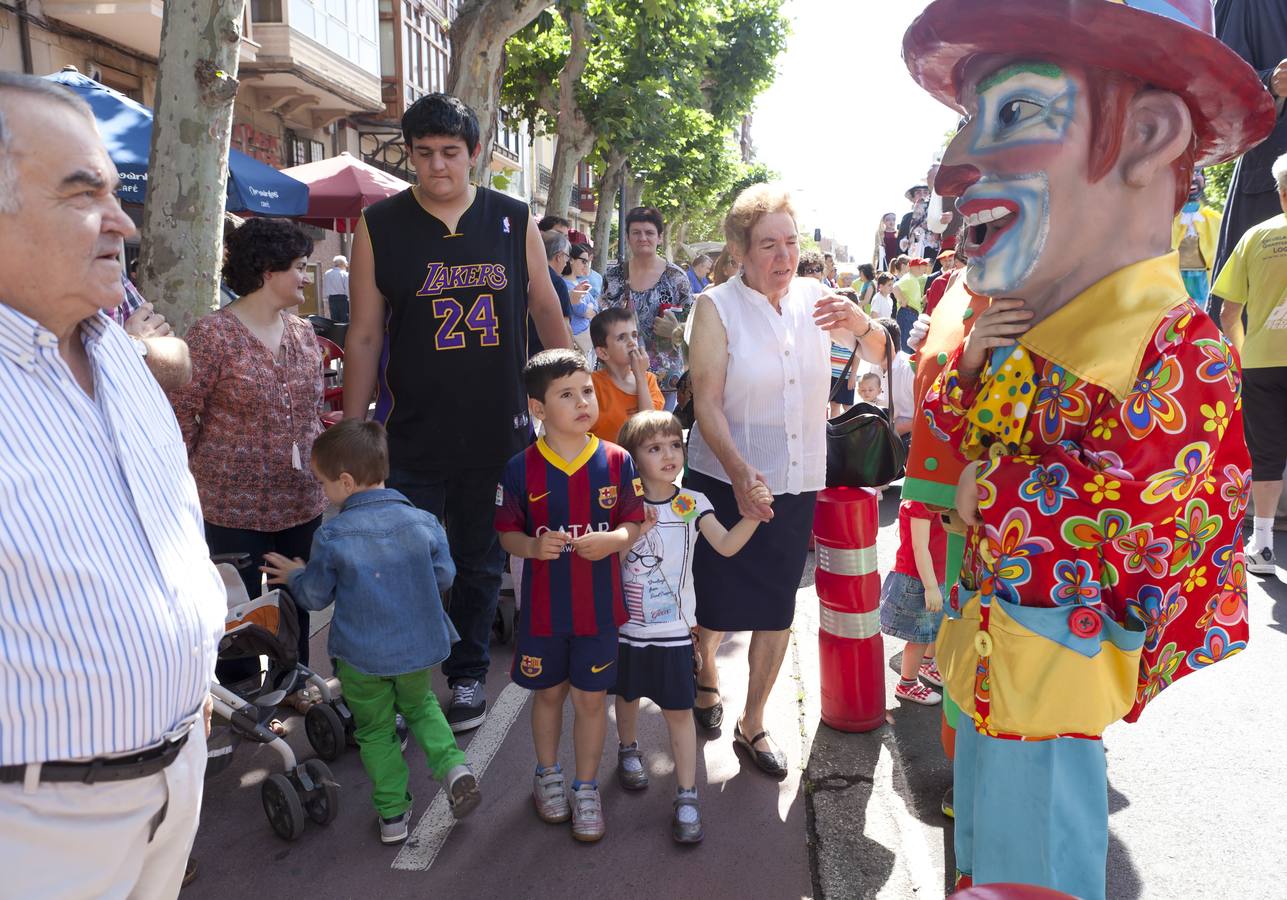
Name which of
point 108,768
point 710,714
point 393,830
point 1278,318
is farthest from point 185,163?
point 1278,318

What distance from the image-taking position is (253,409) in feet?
11.4

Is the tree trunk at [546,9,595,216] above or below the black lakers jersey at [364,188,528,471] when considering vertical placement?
above

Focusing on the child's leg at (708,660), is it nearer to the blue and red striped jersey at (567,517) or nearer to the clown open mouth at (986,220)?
the blue and red striped jersey at (567,517)

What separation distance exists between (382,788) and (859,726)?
6.08ft

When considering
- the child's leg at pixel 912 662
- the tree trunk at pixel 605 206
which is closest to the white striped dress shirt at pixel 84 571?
the child's leg at pixel 912 662

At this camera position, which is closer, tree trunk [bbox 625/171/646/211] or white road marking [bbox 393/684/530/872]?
white road marking [bbox 393/684/530/872]

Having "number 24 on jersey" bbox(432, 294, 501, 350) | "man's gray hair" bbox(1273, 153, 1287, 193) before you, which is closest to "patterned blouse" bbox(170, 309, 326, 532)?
"number 24 on jersey" bbox(432, 294, 501, 350)

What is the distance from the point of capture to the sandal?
381 centimetres

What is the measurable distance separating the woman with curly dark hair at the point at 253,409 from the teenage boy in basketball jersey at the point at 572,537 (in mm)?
1071

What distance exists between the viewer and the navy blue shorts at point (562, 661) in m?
3.02

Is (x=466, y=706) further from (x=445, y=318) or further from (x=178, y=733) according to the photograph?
(x=178, y=733)

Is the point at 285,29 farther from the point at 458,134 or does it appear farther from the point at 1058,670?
the point at 1058,670

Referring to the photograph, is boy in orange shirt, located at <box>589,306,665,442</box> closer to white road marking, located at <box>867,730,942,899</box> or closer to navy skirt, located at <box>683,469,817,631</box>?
navy skirt, located at <box>683,469,817,631</box>

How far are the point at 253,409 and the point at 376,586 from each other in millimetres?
979
